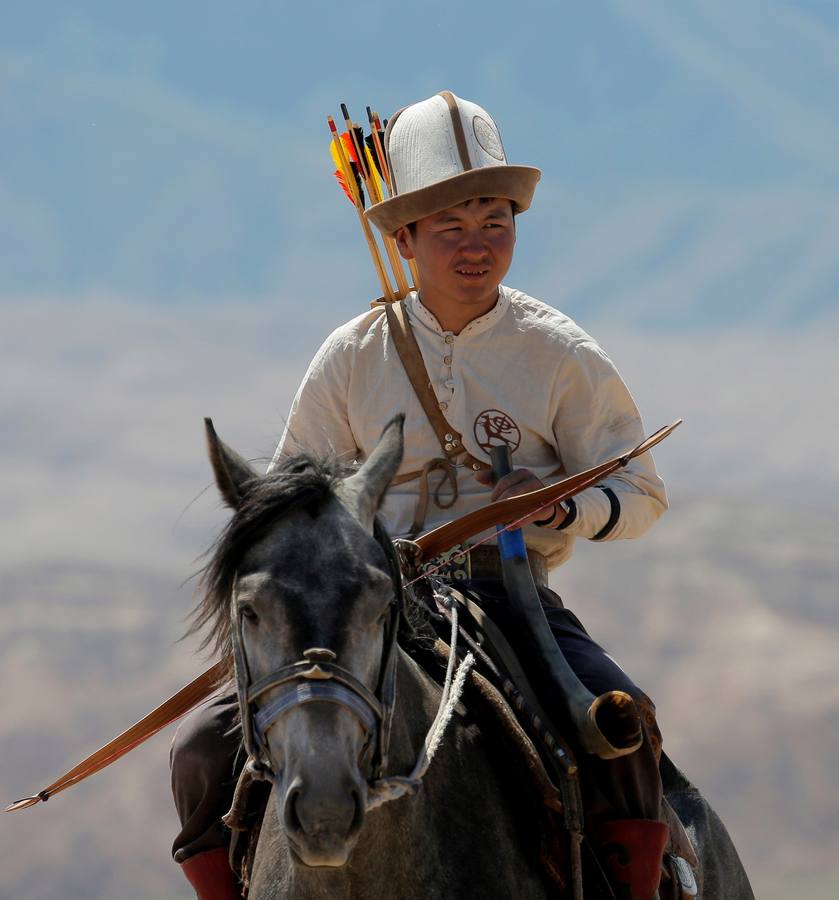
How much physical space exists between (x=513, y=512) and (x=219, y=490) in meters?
1.39

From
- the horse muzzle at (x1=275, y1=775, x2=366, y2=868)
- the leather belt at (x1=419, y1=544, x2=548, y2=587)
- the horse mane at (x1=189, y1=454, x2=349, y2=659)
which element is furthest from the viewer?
the leather belt at (x1=419, y1=544, x2=548, y2=587)

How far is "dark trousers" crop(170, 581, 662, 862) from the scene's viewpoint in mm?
5480

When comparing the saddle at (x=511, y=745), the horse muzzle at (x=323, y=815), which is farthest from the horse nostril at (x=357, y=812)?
the saddle at (x=511, y=745)

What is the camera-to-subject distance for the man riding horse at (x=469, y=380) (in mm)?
6332

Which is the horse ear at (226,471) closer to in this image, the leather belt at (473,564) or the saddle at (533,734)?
the saddle at (533,734)

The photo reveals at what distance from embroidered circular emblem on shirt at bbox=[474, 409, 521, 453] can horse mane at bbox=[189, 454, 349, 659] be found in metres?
1.70

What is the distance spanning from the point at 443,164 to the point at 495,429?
106 centimetres

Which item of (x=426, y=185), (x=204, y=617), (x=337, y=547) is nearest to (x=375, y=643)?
(x=337, y=547)

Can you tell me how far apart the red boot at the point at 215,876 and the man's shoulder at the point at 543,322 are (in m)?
2.38

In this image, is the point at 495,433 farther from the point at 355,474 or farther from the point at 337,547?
the point at 337,547

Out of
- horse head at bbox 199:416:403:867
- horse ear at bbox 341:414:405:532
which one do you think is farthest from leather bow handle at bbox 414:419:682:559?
horse head at bbox 199:416:403:867

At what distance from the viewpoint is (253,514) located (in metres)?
4.58

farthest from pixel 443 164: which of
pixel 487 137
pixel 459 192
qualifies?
pixel 487 137

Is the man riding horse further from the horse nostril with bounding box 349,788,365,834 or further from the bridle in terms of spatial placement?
the horse nostril with bounding box 349,788,365,834
